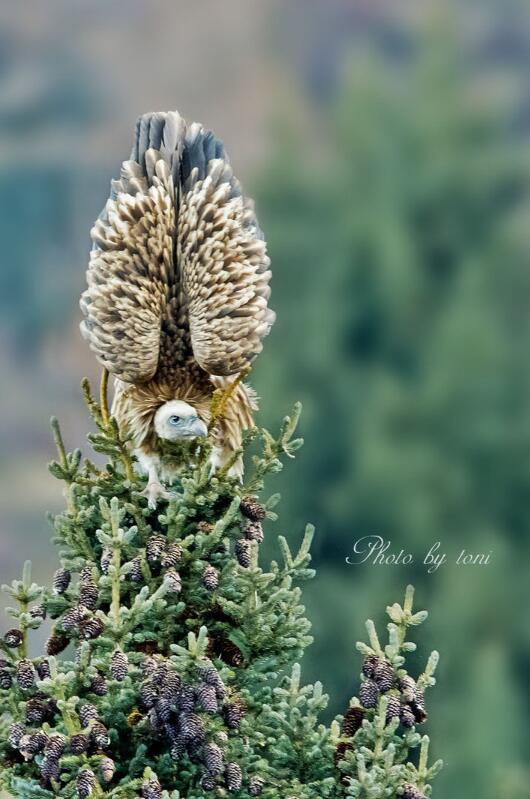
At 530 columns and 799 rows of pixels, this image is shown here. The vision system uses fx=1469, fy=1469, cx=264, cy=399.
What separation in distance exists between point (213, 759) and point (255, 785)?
16 centimetres

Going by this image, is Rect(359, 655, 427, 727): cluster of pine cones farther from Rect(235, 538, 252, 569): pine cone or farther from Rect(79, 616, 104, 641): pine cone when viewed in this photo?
Rect(79, 616, 104, 641): pine cone

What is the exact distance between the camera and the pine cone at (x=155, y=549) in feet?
7.73

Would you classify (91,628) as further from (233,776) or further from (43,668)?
(233,776)

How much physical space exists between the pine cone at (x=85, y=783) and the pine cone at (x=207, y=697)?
0.19 meters

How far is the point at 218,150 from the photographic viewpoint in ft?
8.79

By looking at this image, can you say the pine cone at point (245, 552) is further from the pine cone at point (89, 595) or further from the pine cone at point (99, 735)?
the pine cone at point (99, 735)

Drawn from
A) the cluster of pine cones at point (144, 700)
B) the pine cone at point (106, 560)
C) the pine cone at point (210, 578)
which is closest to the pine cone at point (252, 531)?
the cluster of pine cones at point (144, 700)

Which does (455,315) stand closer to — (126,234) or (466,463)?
(466,463)

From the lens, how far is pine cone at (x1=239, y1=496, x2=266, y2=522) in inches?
95.5

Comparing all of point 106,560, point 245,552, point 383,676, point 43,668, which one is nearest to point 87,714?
point 43,668

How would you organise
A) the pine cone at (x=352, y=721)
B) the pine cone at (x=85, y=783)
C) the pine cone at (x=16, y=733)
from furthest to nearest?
1. the pine cone at (x=352, y=721)
2. the pine cone at (x=16, y=733)
3. the pine cone at (x=85, y=783)

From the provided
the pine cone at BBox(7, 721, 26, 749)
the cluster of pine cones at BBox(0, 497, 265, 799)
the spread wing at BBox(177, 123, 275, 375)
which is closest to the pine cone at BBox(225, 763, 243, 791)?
the cluster of pine cones at BBox(0, 497, 265, 799)

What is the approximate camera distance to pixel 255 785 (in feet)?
7.69

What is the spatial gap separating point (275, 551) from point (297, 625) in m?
2.17
